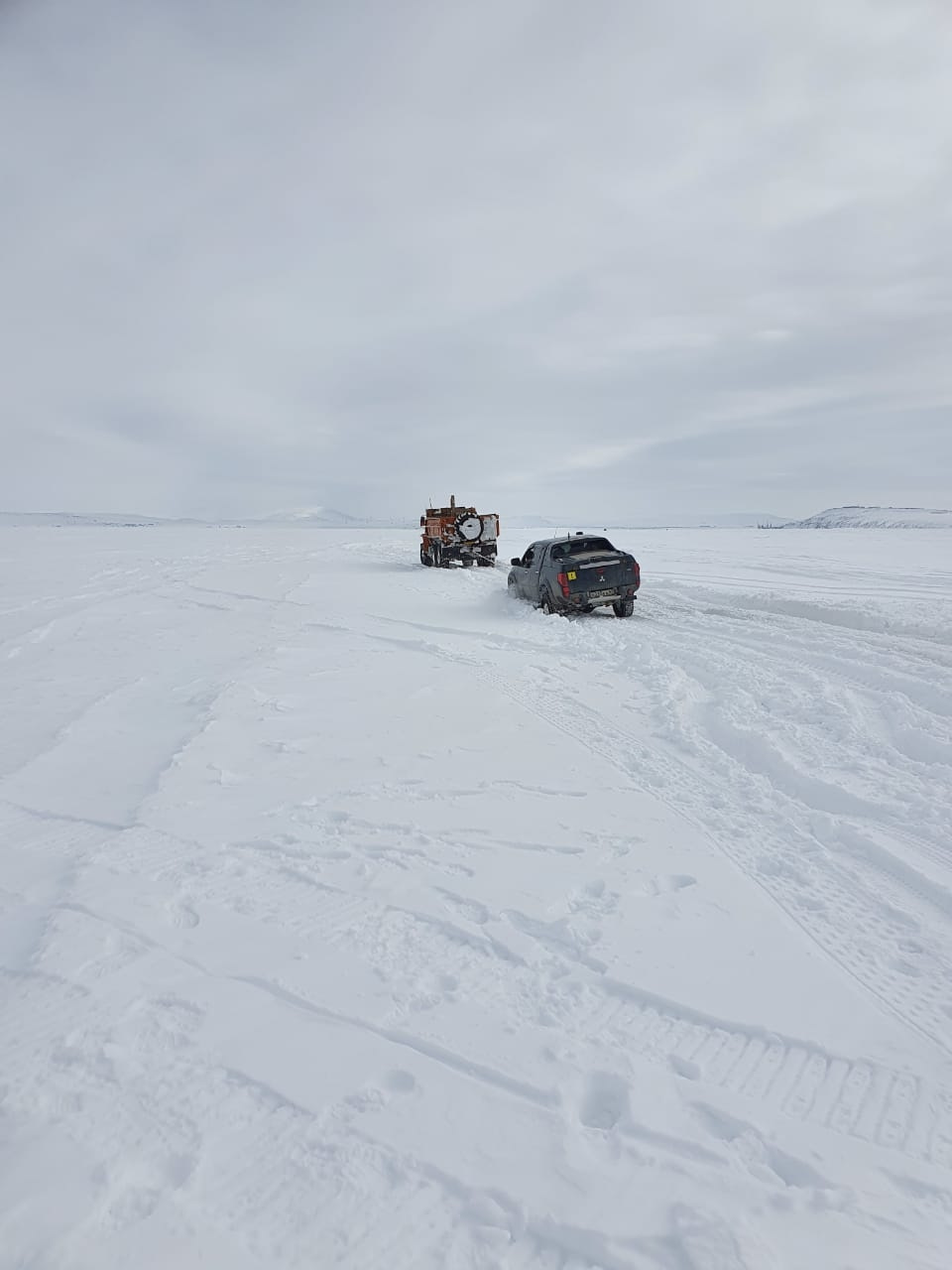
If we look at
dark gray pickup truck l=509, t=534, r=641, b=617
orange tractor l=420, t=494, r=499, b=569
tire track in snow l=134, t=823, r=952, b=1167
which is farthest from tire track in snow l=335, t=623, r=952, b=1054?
orange tractor l=420, t=494, r=499, b=569

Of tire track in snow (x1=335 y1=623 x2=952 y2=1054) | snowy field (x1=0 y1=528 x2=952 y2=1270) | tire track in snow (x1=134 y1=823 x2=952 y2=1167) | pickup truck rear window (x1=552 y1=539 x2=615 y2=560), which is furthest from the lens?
pickup truck rear window (x1=552 y1=539 x2=615 y2=560)

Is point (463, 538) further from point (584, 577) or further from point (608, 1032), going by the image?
point (608, 1032)

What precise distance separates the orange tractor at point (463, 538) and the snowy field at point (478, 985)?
18.3 metres

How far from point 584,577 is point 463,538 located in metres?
13.1

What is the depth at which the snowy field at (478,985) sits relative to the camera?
184 centimetres

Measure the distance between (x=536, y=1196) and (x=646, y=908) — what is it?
62.9 inches

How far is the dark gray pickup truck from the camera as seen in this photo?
12.2 meters

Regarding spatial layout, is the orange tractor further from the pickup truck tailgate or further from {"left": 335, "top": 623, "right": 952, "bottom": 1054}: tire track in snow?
{"left": 335, "top": 623, "right": 952, "bottom": 1054}: tire track in snow

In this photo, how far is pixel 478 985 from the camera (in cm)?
273

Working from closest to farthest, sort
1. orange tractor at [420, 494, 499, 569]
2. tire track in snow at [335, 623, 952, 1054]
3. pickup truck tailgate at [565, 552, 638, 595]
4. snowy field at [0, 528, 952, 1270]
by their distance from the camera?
snowy field at [0, 528, 952, 1270] → tire track in snow at [335, 623, 952, 1054] → pickup truck tailgate at [565, 552, 638, 595] → orange tractor at [420, 494, 499, 569]

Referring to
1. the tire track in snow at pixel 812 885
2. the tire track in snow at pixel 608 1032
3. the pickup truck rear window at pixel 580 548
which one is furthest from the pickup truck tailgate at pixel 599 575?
the tire track in snow at pixel 608 1032

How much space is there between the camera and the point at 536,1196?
1.89 metres

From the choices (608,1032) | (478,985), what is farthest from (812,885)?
(478,985)

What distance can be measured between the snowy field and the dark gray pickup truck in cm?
561
